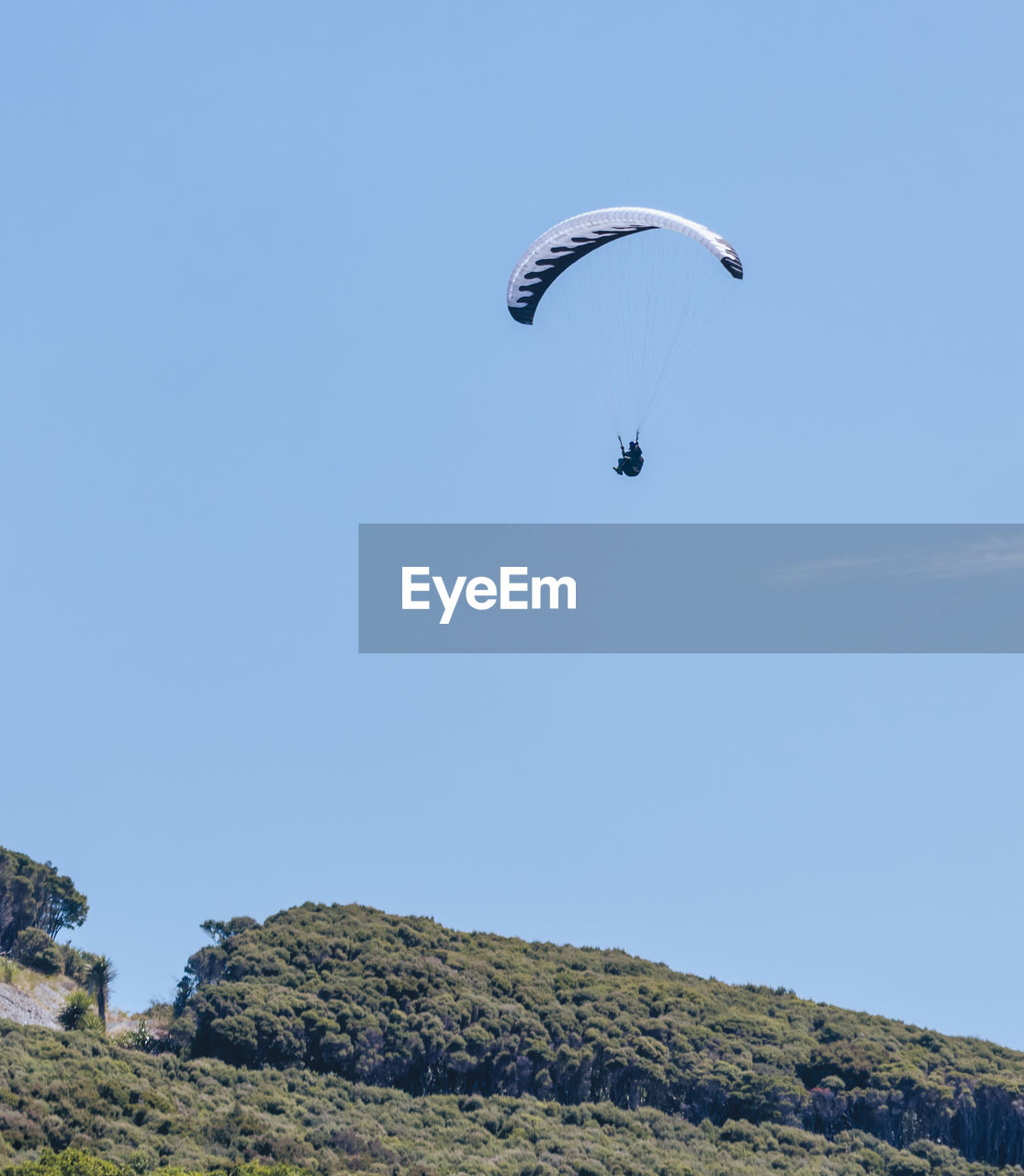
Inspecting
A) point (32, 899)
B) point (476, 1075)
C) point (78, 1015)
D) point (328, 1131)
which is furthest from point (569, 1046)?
point (32, 899)

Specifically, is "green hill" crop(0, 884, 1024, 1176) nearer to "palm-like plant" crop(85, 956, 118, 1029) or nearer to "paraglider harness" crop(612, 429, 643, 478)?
"palm-like plant" crop(85, 956, 118, 1029)

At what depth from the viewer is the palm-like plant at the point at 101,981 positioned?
2709 inches

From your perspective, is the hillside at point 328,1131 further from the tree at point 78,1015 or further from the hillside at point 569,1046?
the tree at point 78,1015

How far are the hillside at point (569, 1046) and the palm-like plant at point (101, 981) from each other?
3.55 m

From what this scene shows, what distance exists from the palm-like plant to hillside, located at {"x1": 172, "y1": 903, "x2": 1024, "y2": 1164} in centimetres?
355

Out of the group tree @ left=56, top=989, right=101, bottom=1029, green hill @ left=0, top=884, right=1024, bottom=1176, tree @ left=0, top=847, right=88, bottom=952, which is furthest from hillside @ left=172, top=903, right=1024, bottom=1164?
tree @ left=0, top=847, right=88, bottom=952

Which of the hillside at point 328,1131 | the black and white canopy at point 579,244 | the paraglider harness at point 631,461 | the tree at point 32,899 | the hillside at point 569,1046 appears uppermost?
the black and white canopy at point 579,244

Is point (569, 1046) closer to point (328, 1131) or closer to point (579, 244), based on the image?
point (328, 1131)

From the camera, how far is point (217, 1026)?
205ft

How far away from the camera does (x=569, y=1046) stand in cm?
6725

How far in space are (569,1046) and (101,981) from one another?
19718 mm

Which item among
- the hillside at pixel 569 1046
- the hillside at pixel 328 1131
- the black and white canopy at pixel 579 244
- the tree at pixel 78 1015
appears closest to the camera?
the hillside at pixel 328 1131

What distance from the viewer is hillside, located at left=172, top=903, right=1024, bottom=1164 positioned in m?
64.6

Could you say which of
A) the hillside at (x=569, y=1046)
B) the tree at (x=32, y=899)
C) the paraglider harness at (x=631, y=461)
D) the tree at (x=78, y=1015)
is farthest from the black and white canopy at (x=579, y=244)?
the tree at (x=32, y=899)
